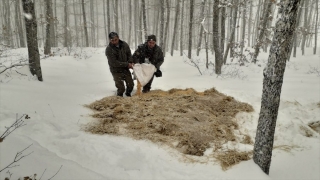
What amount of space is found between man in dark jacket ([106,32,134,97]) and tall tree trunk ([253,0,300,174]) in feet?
13.4

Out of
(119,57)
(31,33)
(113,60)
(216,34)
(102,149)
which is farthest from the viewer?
(216,34)

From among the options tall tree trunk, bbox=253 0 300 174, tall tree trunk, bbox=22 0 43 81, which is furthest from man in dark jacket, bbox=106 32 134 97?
tall tree trunk, bbox=253 0 300 174

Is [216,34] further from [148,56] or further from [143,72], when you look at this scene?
[143,72]

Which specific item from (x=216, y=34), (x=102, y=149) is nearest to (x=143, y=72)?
(x=102, y=149)

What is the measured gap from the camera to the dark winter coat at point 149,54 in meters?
6.41

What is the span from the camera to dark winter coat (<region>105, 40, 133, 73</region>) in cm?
603

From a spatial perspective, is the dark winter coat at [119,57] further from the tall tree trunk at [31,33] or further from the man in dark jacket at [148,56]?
the tall tree trunk at [31,33]

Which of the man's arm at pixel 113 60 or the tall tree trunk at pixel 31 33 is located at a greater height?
the tall tree trunk at pixel 31 33

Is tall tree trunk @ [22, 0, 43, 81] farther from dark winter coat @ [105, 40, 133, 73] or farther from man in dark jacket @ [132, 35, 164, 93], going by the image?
man in dark jacket @ [132, 35, 164, 93]

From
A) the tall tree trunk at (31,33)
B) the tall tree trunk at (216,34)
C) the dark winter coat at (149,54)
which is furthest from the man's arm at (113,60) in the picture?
the tall tree trunk at (216,34)

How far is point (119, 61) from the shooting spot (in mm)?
6102

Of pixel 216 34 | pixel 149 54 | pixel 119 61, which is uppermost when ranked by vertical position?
pixel 216 34

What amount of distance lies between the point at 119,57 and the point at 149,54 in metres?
0.86

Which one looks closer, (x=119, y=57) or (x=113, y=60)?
(x=113, y=60)
